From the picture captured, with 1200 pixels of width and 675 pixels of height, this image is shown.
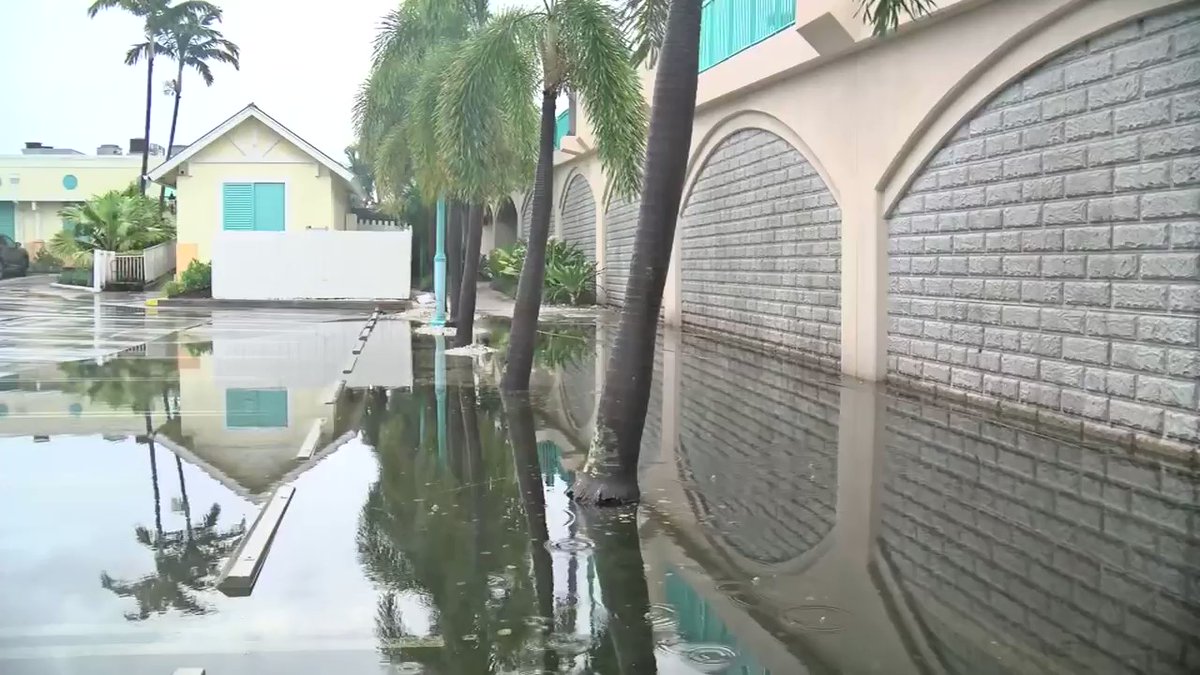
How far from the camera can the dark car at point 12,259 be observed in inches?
1783

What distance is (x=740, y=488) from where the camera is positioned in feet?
26.5

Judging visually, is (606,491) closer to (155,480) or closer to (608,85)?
(155,480)

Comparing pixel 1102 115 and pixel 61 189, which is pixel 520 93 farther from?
pixel 61 189

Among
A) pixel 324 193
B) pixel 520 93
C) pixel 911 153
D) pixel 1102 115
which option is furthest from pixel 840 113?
pixel 324 193

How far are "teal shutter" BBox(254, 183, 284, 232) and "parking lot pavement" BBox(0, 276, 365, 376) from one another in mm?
4490

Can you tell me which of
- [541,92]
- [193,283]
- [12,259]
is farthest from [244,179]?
[541,92]

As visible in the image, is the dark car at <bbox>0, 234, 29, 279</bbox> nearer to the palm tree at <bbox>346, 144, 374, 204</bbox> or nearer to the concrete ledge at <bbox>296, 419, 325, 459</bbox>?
the palm tree at <bbox>346, 144, 374, 204</bbox>

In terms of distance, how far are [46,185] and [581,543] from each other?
52.7m

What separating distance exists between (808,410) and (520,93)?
15.8 ft

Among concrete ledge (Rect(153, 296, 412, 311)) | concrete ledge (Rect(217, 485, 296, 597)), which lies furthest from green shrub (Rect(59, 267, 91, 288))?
concrete ledge (Rect(217, 485, 296, 597))

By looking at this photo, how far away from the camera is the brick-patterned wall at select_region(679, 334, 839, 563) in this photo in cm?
692

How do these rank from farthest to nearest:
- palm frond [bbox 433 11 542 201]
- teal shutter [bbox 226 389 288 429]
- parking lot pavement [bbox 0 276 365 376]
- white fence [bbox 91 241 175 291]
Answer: white fence [bbox 91 241 175 291]
parking lot pavement [bbox 0 276 365 376]
palm frond [bbox 433 11 542 201]
teal shutter [bbox 226 389 288 429]

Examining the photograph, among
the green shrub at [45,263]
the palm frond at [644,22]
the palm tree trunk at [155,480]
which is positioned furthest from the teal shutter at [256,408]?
the green shrub at [45,263]

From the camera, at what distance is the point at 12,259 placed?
45906 millimetres
